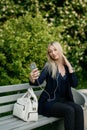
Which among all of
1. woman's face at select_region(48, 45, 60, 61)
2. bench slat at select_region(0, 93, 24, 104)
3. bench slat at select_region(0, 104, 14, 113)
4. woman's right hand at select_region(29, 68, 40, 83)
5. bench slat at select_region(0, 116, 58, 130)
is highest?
woman's face at select_region(48, 45, 60, 61)

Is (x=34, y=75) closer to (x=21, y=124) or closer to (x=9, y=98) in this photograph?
(x=9, y=98)

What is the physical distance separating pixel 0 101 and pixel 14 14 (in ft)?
20.4

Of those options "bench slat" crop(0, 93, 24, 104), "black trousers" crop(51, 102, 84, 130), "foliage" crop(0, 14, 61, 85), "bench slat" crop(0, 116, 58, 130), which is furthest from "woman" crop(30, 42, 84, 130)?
"foliage" crop(0, 14, 61, 85)

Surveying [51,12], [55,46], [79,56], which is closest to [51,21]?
[51,12]

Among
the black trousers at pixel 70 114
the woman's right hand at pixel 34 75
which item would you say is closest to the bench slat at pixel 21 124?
the black trousers at pixel 70 114

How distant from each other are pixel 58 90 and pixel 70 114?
39cm

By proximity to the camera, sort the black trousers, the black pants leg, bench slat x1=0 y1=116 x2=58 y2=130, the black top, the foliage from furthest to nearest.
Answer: the foliage < the black top < the black pants leg < the black trousers < bench slat x1=0 y1=116 x2=58 y2=130

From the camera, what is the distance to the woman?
6.45 meters

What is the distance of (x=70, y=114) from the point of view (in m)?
6.41

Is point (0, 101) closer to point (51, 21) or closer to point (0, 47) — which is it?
point (0, 47)

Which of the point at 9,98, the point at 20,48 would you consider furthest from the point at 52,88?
the point at 20,48

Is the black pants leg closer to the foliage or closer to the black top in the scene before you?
the black top

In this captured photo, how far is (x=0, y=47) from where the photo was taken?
10.0 meters

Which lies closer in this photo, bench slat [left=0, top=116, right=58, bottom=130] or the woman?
bench slat [left=0, top=116, right=58, bottom=130]
